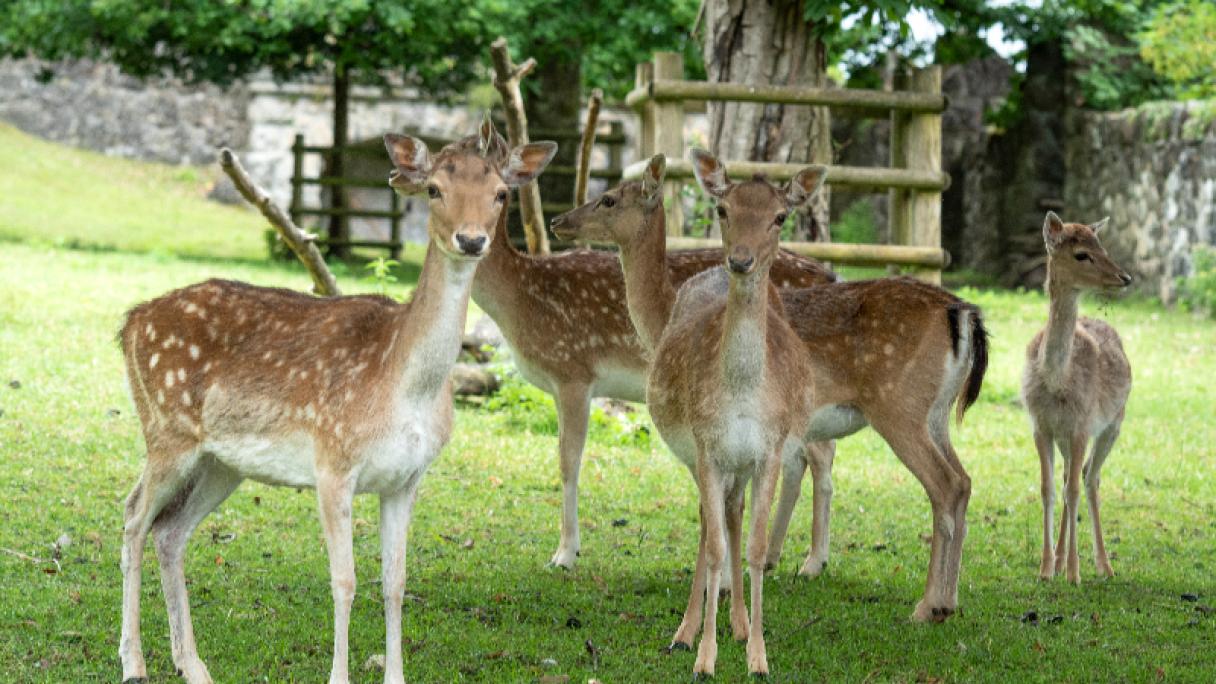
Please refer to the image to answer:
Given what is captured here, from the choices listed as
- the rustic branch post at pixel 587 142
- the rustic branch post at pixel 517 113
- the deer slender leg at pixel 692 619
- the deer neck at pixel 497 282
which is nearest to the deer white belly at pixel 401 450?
the deer slender leg at pixel 692 619

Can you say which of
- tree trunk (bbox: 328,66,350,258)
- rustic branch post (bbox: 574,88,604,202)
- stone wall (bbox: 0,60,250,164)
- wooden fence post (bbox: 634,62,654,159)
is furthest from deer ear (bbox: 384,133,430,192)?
stone wall (bbox: 0,60,250,164)

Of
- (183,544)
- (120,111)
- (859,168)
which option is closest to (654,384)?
(183,544)

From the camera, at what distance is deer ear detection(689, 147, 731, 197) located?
580cm

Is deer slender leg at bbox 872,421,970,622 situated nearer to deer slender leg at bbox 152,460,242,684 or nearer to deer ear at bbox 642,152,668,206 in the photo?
deer ear at bbox 642,152,668,206

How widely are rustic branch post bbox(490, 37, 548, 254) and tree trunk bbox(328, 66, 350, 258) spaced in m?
12.1

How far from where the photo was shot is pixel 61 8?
19562 millimetres

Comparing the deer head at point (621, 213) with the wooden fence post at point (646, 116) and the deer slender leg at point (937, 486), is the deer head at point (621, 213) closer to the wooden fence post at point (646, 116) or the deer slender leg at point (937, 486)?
the deer slender leg at point (937, 486)

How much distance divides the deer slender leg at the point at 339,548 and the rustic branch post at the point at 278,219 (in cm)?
242

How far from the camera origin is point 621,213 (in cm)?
693

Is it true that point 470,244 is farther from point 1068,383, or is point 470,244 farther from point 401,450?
point 1068,383

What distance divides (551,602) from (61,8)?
15.7 metres

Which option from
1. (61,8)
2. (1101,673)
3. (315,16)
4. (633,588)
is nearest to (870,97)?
(633,588)

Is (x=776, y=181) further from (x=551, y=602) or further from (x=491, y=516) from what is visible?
(x=551, y=602)

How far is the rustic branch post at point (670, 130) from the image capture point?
33.9 ft
